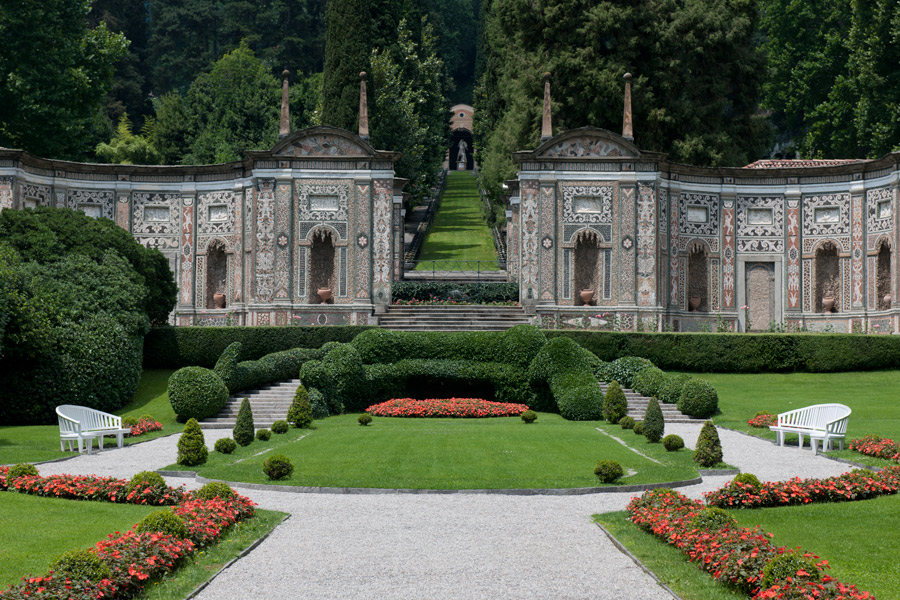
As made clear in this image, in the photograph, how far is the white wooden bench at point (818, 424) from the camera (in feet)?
69.1

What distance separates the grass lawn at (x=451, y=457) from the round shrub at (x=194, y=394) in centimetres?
367

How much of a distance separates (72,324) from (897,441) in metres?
22.2

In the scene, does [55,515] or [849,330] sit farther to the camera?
[849,330]

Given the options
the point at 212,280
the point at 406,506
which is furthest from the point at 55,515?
the point at 212,280

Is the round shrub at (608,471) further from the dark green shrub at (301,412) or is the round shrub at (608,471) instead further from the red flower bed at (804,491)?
the dark green shrub at (301,412)

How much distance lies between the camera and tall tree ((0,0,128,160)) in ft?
159

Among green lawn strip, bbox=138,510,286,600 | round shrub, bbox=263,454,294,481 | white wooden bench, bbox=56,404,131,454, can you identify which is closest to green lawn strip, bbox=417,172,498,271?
white wooden bench, bbox=56,404,131,454

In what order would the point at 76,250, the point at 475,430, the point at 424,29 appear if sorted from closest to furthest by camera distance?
1. the point at 475,430
2. the point at 76,250
3. the point at 424,29

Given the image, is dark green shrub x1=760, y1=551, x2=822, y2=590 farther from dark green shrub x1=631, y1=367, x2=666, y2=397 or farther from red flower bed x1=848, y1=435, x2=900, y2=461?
dark green shrub x1=631, y1=367, x2=666, y2=397

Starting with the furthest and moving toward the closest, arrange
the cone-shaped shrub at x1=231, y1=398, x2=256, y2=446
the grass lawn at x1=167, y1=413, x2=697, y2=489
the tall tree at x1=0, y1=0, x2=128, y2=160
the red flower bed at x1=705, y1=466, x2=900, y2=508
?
the tall tree at x1=0, y1=0, x2=128, y2=160 < the cone-shaped shrub at x1=231, y1=398, x2=256, y2=446 < the grass lawn at x1=167, y1=413, x2=697, y2=489 < the red flower bed at x1=705, y1=466, x2=900, y2=508

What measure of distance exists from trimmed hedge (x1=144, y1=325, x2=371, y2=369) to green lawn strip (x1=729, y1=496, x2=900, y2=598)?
22520 millimetres

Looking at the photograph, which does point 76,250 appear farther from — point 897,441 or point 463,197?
point 463,197

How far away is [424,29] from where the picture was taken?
84.6 m

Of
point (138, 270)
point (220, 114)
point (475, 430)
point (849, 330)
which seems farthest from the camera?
point (220, 114)
